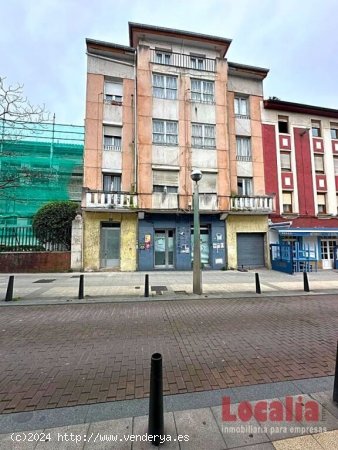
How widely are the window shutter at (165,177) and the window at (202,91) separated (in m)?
5.94

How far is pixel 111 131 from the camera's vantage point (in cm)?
1683

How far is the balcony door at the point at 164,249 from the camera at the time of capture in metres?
16.4

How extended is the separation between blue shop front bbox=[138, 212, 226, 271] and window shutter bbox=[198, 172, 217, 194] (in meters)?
1.81

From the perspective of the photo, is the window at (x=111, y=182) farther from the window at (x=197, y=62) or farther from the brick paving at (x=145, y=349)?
the brick paving at (x=145, y=349)

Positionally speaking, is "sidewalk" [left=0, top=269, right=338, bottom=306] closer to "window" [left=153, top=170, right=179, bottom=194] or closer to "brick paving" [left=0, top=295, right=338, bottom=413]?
"brick paving" [left=0, top=295, right=338, bottom=413]

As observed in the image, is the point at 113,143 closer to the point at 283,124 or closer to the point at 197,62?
the point at 197,62

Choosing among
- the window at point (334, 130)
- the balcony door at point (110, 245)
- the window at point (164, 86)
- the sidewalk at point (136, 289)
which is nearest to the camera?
the sidewalk at point (136, 289)

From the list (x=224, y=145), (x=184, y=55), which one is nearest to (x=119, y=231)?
(x=224, y=145)

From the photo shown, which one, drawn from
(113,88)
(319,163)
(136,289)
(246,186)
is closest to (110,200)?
(136,289)

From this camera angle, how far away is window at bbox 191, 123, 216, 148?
1718cm

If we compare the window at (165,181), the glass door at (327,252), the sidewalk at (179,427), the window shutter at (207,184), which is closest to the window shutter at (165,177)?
the window at (165,181)

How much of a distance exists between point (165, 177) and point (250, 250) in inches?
326

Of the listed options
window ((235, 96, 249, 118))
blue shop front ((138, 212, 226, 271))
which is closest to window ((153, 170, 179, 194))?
blue shop front ((138, 212, 226, 271))

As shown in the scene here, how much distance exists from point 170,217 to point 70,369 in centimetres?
1322
